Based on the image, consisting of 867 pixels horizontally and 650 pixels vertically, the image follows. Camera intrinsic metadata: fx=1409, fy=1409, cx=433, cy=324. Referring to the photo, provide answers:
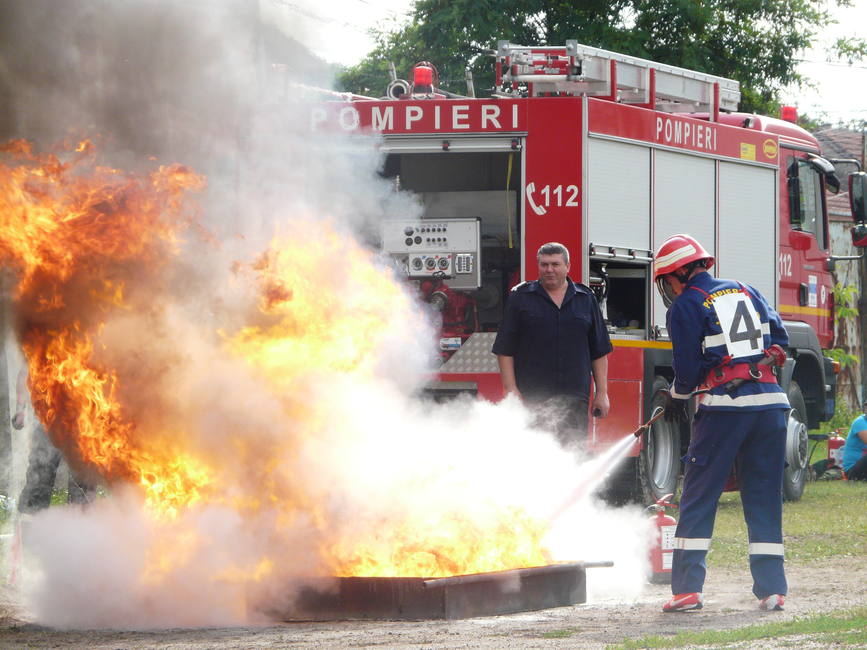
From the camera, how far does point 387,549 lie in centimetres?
695

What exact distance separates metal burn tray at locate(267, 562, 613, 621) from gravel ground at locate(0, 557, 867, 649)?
0.19ft

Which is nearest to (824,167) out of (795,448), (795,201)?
(795,201)

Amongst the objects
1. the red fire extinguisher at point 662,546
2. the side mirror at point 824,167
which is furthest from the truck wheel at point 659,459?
the red fire extinguisher at point 662,546

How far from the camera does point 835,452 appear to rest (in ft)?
52.1

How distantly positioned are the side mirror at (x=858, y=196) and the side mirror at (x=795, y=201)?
0.51 metres

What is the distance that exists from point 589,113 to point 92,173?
16.1ft

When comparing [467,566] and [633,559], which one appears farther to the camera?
[633,559]

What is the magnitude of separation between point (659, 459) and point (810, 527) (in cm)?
146

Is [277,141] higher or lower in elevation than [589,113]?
lower

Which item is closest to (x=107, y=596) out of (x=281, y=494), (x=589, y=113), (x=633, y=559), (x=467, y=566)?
(x=281, y=494)

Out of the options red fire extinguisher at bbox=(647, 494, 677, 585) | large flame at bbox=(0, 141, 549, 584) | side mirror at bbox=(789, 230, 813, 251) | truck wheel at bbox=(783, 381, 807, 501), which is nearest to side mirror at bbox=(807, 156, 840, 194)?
side mirror at bbox=(789, 230, 813, 251)

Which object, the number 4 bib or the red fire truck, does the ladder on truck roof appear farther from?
the number 4 bib

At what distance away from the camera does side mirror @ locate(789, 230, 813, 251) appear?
13.4m

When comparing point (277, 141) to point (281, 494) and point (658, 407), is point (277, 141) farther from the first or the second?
point (658, 407)
